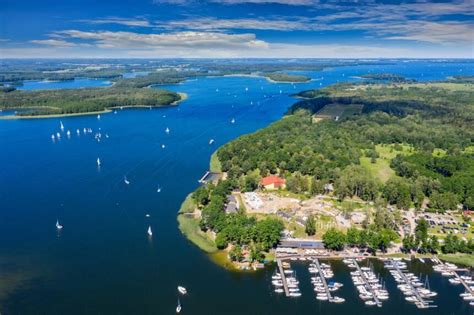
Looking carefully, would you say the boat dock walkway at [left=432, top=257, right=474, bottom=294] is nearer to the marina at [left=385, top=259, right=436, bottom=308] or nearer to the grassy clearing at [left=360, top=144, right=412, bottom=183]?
the marina at [left=385, top=259, right=436, bottom=308]

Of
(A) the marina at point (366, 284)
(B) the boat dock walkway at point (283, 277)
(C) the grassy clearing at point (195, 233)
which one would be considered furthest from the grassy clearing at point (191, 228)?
(A) the marina at point (366, 284)

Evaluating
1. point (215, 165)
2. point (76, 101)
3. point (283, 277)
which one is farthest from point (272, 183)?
point (76, 101)

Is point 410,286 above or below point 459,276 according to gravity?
below

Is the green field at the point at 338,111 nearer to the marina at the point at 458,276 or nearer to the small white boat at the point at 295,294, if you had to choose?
the marina at the point at 458,276

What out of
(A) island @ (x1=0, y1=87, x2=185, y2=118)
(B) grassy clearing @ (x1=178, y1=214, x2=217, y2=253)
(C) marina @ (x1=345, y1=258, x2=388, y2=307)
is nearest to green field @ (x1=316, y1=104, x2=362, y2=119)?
(A) island @ (x1=0, y1=87, x2=185, y2=118)

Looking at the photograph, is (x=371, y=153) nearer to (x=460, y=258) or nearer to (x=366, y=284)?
(x=460, y=258)

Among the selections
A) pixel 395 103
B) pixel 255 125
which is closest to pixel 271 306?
pixel 255 125
